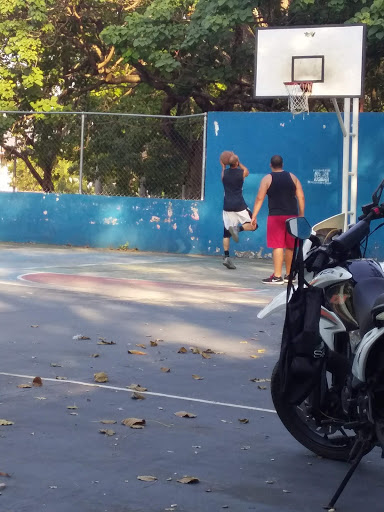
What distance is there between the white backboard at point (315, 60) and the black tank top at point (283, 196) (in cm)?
324

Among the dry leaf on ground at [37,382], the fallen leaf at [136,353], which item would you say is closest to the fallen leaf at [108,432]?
the dry leaf on ground at [37,382]

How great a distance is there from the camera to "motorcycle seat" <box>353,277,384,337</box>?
195 inches

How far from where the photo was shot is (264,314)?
5.52 meters

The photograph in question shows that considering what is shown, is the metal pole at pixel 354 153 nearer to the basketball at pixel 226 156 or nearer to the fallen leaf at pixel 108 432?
the basketball at pixel 226 156

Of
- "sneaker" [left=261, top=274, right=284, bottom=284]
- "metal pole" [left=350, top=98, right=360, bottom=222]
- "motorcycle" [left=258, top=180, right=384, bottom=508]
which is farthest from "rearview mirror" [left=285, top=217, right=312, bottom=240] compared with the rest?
"metal pole" [left=350, top=98, right=360, bottom=222]

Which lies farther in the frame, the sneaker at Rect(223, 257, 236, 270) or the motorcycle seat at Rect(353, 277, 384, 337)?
the sneaker at Rect(223, 257, 236, 270)

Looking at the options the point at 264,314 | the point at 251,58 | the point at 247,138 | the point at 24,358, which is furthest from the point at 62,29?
the point at 264,314

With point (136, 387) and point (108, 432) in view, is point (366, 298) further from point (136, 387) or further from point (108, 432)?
point (136, 387)

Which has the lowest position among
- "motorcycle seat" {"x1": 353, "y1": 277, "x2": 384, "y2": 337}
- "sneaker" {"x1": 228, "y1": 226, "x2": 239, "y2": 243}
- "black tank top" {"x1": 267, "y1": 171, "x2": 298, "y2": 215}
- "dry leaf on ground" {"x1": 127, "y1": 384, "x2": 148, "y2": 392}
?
"dry leaf on ground" {"x1": 127, "y1": 384, "x2": 148, "y2": 392}

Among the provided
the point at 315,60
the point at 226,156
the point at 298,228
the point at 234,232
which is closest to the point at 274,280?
the point at 234,232

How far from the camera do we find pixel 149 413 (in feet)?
21.6

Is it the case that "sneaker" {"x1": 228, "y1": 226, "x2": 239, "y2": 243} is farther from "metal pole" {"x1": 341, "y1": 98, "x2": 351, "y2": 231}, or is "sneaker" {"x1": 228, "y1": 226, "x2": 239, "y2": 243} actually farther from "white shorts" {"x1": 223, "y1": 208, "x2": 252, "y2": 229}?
"metal pole" {"x1": 341, "y1": 98, "x2": 351, "y2": 231}

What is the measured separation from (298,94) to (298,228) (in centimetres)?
1351

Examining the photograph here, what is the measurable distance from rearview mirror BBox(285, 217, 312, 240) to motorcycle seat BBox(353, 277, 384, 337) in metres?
0.40
